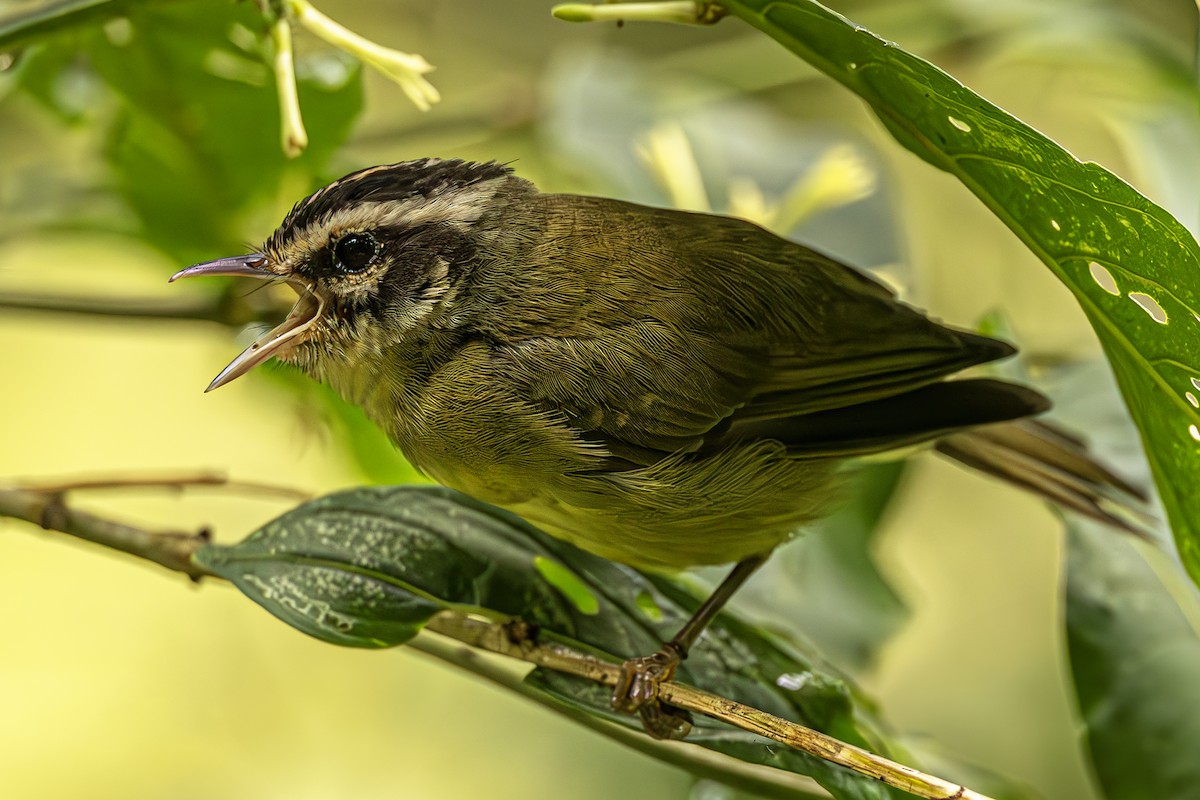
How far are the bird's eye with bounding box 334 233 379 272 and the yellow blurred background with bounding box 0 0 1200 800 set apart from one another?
1.31 meters

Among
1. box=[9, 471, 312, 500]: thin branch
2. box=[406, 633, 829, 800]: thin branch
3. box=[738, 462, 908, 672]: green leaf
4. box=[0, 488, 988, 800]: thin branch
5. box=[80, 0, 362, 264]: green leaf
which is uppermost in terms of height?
box=[80, 0, 362, 264]: green leaf

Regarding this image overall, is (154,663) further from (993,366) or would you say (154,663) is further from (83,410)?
(993,366)

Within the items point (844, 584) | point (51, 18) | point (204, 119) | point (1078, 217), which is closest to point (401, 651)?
point (844, 584)

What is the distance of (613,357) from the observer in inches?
68.7

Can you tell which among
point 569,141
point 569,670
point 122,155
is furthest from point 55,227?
point 569,670

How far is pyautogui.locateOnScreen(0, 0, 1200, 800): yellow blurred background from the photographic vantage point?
3.52 metres

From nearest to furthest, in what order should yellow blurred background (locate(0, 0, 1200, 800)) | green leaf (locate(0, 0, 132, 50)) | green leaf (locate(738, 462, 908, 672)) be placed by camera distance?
1. green leaf (locate(0, 0, 132, 50))
2. green leaf (locate(738, 462, 908, 672))
3. yellow blurred background (locate(0, 0, 1200, 800))

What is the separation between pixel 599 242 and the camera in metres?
1.85

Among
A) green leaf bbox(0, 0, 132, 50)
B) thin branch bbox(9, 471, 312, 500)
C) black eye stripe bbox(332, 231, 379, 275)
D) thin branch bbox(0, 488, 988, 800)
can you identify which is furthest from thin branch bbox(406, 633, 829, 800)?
green leaf bbox(0, 0, 132, 50)

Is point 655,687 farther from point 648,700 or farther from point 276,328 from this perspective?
point 276,328

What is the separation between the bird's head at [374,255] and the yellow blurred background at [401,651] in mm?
1283

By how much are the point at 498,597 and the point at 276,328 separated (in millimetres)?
541

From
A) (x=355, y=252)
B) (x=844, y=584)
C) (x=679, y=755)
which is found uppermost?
(x=355, y=252)

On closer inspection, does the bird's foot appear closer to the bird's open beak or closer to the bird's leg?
the bird's leg
